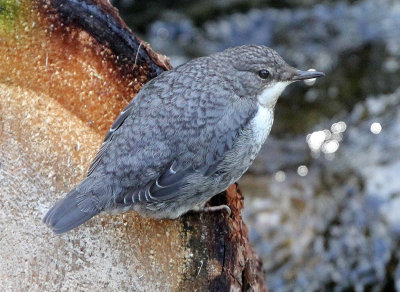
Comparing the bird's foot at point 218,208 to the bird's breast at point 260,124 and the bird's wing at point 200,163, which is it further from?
the bird's breast at point 260,124

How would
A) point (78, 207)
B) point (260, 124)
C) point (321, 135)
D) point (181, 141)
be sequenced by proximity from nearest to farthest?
point (78, 207) < point (181, 141) < point (260, 124) < point (321, 135)

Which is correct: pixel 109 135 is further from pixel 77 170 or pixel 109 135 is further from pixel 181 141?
pixel 181 141

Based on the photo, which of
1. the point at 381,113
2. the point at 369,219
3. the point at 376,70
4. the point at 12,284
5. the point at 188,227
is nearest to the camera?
the point at 12,284

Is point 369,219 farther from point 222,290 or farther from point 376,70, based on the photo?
point 222,290

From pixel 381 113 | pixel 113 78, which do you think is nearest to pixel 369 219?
pixel 381 113

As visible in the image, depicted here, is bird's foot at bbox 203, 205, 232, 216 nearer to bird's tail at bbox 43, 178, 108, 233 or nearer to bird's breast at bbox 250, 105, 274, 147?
bird's breast at bbox 250, 105, 274, 147

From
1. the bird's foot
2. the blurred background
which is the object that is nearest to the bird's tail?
the bird's foot

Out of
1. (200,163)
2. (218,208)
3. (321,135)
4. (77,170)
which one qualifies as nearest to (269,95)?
(200,163)
